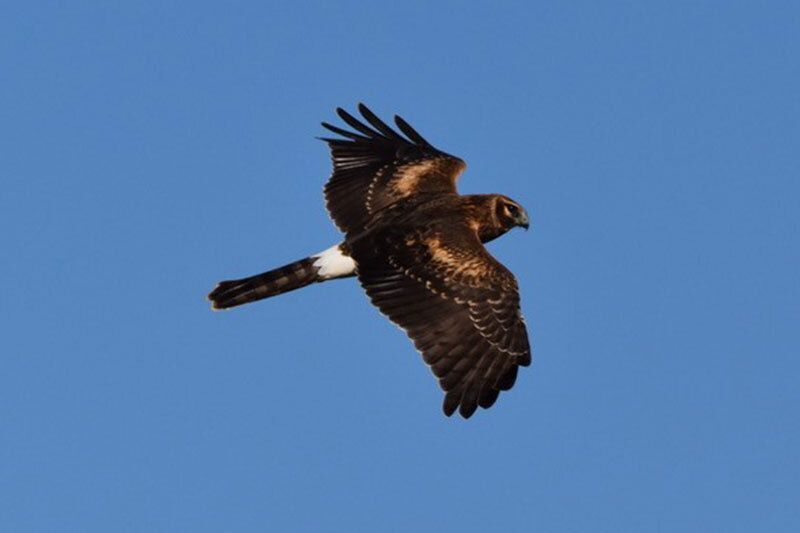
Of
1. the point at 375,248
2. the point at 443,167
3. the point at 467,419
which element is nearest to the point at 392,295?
the point at 375,248

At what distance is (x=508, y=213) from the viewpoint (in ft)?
55.5

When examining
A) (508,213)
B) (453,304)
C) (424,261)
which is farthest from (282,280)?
(508,213)

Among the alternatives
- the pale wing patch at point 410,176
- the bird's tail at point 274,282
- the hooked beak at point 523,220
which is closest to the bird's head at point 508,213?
the hooked beak at point 523,220

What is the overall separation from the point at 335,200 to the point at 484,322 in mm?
3108

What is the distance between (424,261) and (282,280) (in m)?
1.49

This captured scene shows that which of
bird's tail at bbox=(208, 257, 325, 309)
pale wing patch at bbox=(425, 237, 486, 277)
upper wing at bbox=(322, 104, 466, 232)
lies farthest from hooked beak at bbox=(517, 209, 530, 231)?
bird's tail at bbox=(208, 257, 325, 309)

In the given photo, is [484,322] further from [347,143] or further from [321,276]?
[347,143]

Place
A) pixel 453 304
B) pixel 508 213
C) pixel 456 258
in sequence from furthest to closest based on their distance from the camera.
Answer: pixel 508 213 < pixel 456 258 < pixel 453 304

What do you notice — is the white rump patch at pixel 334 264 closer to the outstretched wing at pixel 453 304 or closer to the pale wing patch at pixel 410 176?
the outstretched wing at pixel 453 304

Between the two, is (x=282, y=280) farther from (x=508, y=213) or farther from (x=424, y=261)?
(x=508, y=213)

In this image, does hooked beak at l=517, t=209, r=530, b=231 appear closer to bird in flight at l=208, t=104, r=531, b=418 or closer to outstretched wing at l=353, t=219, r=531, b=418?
bird in flight at l=208, t=104, r=531, b=418

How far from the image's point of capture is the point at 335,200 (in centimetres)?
1742

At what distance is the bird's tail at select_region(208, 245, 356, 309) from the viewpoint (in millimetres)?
16031

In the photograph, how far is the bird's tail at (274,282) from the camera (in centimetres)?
1611
